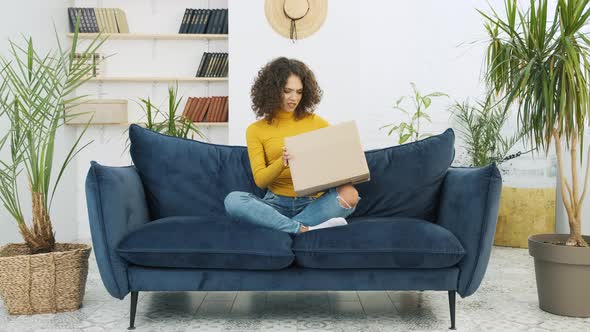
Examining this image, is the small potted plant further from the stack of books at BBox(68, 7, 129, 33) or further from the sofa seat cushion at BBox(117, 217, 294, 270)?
the sofa seat cushion at BBox(117, 217, 294, 270)

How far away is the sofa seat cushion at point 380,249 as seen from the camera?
2.40 metres

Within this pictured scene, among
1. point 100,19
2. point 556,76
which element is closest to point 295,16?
point 100,19

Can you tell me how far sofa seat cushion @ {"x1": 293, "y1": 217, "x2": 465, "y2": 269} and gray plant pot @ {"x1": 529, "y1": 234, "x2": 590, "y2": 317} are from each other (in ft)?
1.54

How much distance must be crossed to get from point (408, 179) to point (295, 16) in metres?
2.34

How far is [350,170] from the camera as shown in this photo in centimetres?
259

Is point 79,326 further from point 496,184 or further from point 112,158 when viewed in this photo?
point 112,158

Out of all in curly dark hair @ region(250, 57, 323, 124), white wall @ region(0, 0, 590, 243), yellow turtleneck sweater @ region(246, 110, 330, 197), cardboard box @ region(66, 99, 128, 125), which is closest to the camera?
yellow turtleneck sweater @ region(246, 110, 330, 197)

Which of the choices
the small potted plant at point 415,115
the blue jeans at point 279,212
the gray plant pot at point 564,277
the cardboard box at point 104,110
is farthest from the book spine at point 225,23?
the gray plant pot at point 564,277

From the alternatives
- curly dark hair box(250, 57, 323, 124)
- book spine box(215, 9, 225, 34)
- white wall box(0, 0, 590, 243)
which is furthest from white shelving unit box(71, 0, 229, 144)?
curly dark hair box(250, 57, 323, 124)

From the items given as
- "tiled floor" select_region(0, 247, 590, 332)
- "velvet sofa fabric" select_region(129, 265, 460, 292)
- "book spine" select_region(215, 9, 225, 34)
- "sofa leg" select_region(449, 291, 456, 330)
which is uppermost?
"book spine" select_region(215, 9, 225, 34)

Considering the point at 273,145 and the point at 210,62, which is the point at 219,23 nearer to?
the point at 210,62

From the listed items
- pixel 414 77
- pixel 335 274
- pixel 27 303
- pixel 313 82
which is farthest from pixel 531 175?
pixel 27 303

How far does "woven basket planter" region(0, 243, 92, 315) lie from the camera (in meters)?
2.62

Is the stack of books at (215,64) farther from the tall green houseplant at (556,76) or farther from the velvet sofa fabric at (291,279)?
the velvet sofa fabric at (291,279)
